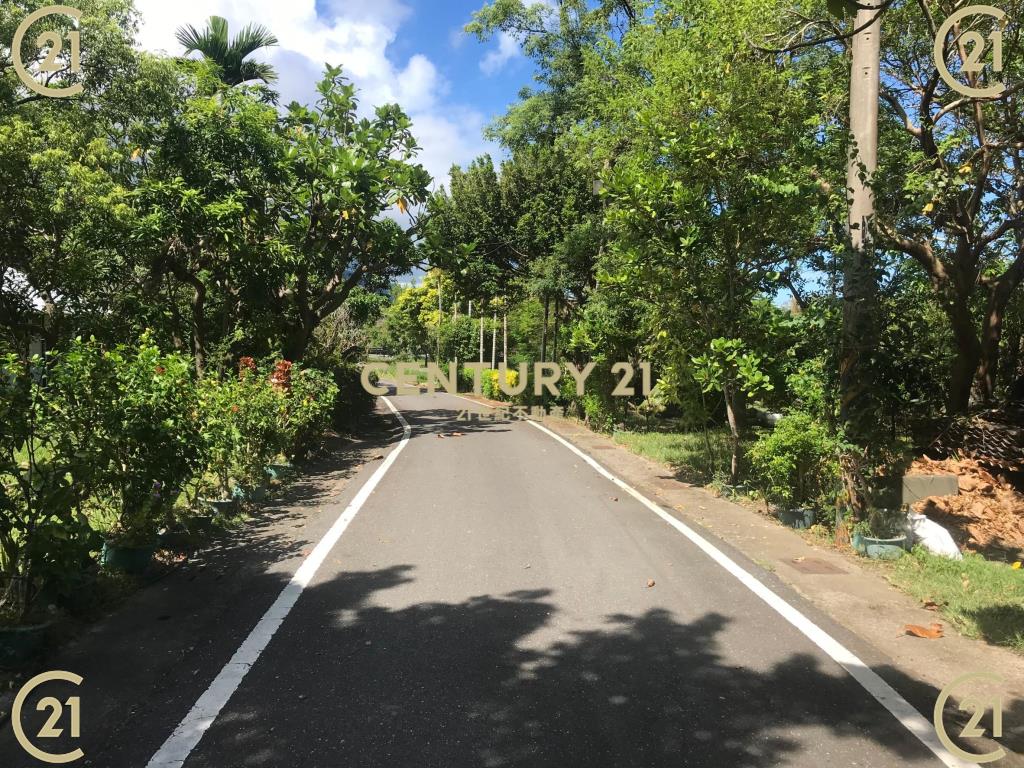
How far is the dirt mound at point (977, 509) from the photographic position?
8.59m

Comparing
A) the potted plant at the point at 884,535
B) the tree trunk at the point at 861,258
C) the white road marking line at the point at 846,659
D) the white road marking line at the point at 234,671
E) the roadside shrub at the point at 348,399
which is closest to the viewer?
the white road marking line at the point at 234,671

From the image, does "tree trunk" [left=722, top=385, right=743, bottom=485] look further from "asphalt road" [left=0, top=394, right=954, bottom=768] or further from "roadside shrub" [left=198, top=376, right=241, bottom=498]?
"roadside shrub" [left=198, top=376, right=241, bottom=498]

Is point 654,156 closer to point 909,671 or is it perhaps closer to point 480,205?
point 909,671

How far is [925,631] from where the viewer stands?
4953 millimetres

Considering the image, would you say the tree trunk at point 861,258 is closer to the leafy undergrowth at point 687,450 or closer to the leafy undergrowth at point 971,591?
the leafy undergrowth at point 971,591

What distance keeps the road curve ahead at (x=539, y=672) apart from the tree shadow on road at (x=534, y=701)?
0.01 m

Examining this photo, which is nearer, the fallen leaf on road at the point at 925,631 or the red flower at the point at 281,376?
the fallen leaf on road at the point at 925,631

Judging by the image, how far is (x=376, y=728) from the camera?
140 inches

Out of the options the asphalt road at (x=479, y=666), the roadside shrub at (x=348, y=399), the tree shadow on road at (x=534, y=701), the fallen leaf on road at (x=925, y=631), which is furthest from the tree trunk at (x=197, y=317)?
the fallen leaf on road at (x=925, y=631)

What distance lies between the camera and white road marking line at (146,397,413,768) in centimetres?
335

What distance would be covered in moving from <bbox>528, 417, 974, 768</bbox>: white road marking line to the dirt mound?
332 centimetres

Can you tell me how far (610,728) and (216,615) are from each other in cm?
314

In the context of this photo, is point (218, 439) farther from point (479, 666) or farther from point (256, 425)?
point (479, 666)

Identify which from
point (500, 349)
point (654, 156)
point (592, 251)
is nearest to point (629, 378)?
point (592, 251)
